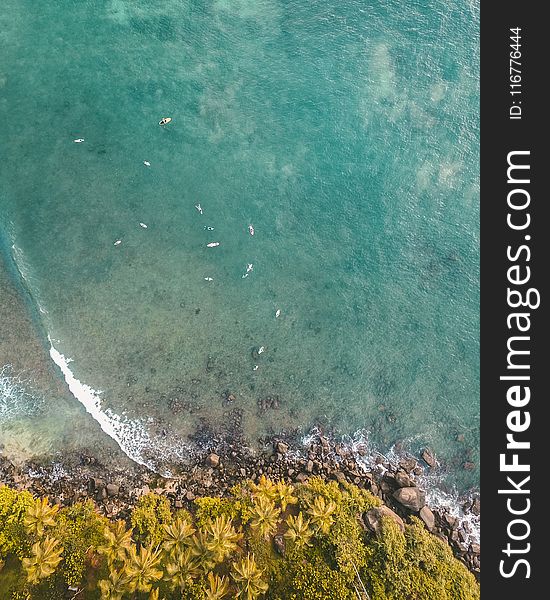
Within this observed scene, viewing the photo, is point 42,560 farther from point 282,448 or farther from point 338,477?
point 338,477

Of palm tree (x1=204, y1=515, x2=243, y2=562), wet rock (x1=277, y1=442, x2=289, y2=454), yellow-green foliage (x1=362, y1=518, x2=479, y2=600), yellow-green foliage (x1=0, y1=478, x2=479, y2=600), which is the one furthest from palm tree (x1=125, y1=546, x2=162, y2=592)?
yellow-green foliage (x1=362, y1=518, x2=479, y2=600)

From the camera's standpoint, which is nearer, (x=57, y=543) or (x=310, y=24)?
(x=57, y=543)

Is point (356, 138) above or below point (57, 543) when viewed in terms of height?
above

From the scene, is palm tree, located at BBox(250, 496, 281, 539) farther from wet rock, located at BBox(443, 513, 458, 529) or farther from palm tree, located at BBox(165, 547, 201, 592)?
wet rock, located at BBox(443, 513, 458, 529)

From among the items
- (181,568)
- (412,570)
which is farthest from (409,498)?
(181,568)

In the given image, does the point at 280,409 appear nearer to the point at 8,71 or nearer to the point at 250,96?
the point at 250,96

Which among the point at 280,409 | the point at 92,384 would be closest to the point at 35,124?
the point at 92,384

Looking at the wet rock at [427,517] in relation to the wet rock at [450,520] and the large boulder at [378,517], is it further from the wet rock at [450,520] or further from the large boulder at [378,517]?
the large boulder at [378,517]
